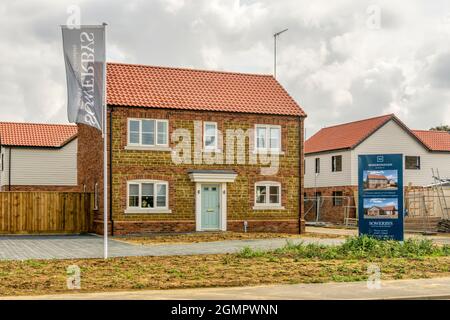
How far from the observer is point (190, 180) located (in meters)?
33.5

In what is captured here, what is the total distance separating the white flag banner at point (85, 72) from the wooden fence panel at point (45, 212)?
14.5 meters

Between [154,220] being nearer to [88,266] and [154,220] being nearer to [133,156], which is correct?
[133,156]

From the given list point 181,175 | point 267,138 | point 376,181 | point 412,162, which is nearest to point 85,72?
point 376,181

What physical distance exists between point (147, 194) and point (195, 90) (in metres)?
6.20

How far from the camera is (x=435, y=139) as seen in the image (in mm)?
55469

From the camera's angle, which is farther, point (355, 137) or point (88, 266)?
point (355, 137)

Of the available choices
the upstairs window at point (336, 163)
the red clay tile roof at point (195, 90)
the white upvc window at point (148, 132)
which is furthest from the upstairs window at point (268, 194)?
the upstairs window at point (336, 163)

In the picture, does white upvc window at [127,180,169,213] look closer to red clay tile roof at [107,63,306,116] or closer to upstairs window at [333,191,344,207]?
red clay tile roof at [107,63,306,116]

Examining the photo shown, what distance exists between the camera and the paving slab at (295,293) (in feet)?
41.5

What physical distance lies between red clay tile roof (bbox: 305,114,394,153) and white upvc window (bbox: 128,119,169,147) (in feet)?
63.6

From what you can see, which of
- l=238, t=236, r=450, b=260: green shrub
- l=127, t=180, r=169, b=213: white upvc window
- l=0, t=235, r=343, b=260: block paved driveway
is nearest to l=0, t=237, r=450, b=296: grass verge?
l=238, t=236, r=450, b=260: green shrub
